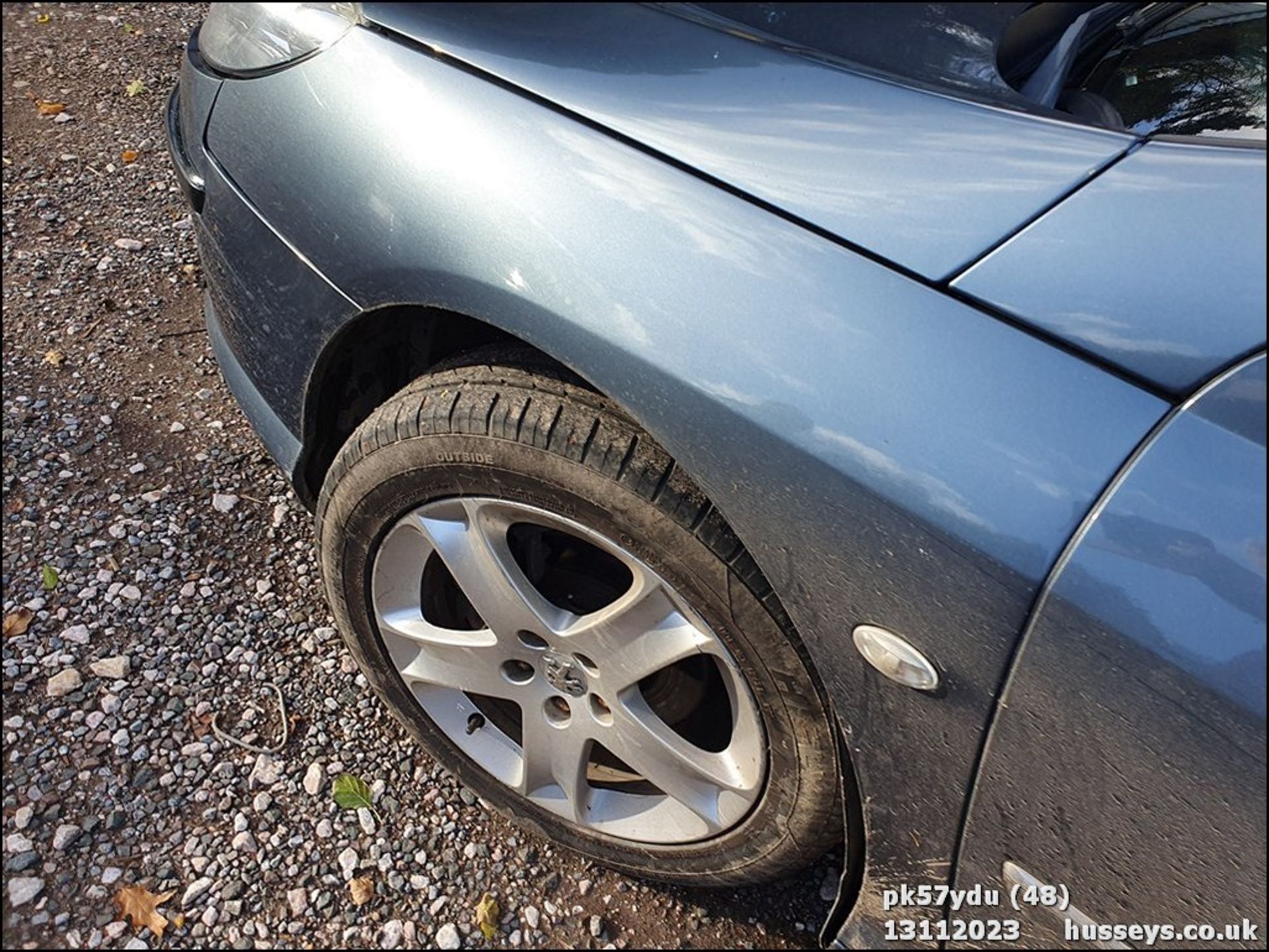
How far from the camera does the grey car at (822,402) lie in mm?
1008

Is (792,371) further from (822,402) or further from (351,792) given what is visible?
(351,792)

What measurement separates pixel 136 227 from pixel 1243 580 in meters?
3.35

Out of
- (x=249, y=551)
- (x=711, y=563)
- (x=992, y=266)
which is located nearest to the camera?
(x=992, y=266)

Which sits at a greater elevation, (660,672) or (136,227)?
(660,672)

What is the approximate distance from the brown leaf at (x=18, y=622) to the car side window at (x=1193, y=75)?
2279 millimetres

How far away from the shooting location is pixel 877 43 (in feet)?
4.43

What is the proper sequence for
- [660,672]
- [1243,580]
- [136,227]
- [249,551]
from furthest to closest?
[136,227] → [249,551] → [660,672] → [1243,580]

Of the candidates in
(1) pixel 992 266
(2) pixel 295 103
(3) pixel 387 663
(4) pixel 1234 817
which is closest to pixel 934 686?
(4) pixel 1234 817

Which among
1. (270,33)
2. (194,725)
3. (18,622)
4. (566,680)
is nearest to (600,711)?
(566,680)

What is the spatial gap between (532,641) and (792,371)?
0.71 metres

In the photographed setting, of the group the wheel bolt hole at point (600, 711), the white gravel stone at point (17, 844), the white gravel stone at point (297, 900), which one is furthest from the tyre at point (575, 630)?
the white gravel stone at point (17, 844)

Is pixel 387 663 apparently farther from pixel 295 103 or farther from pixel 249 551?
pixel 295 103

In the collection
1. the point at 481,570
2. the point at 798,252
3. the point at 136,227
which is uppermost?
the point at 798,252

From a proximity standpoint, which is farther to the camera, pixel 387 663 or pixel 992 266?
pixel 387 663
